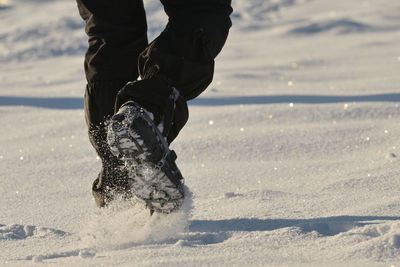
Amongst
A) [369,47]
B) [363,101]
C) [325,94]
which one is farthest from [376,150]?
[369,47]

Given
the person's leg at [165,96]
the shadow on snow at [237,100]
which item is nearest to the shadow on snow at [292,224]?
the person's leg at [165,96]

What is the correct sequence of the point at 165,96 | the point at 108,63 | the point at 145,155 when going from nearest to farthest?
the point at 145,155, the point at 165,96, the point at 108,63

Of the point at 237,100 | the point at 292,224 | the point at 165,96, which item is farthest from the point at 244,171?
the point at 237,100

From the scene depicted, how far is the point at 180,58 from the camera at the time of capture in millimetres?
1544

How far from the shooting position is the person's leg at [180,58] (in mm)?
1473

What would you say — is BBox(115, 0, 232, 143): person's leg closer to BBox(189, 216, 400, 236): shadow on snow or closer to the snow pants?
the snow pants

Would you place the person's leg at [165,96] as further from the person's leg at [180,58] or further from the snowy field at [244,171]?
the snowy field at [244,171]

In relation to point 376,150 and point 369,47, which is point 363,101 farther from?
point 369,47

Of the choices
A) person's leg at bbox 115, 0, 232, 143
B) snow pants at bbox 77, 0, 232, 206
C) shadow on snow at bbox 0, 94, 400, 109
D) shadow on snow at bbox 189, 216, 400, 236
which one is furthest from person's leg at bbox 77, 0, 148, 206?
shadow on snow at bbox 0, 94, 400, 109

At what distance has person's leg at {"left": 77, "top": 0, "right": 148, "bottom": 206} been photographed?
1.72m

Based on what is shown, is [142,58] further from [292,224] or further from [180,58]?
[292,224]

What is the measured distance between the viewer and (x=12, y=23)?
7.25m

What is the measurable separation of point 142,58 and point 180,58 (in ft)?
0.33

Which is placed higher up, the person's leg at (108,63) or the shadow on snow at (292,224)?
the person's leg at (108,63)
